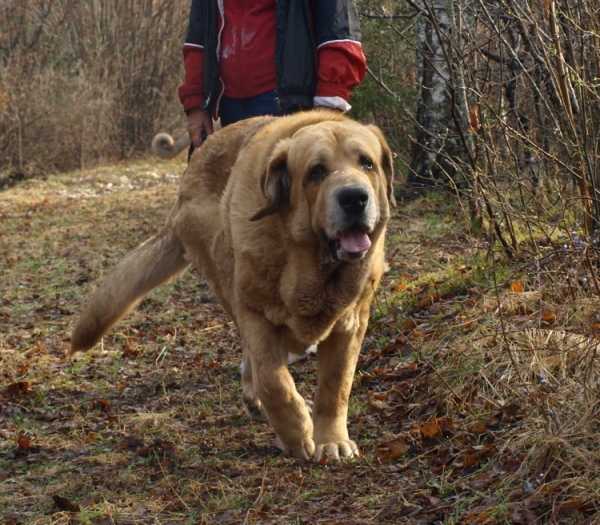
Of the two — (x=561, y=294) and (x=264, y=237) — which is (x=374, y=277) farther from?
(x=561, y=294)

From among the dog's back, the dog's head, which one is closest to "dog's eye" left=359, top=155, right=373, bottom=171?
the dog's head

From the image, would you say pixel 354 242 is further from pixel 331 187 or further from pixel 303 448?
pixel 303 448

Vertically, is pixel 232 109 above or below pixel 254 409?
above

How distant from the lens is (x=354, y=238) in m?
3.93

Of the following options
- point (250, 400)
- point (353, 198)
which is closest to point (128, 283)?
point (250, 400)

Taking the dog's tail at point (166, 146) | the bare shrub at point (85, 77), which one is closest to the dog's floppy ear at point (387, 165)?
the dog's tail at point (166, 146)

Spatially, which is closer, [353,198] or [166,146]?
[353,198]

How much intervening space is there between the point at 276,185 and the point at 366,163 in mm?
411

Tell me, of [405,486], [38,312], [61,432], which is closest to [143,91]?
[38,312]

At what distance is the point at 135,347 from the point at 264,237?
2.56 m

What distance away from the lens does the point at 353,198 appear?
3.80 metres

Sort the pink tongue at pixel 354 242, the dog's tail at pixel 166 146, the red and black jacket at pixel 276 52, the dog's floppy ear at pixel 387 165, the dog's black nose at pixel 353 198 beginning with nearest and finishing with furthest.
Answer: the dog's black nose at pixel 353 198 < the pink tongue at pixel 354 242 < the dog's floppy ear at pixel 387 165 < the red and black jacket at pixel 276 52 < the dog's tail at pixel 166 146

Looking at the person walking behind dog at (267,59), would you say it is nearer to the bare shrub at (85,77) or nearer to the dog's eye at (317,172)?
the dog's eye at (317,172)

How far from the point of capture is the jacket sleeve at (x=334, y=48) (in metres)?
5.19
